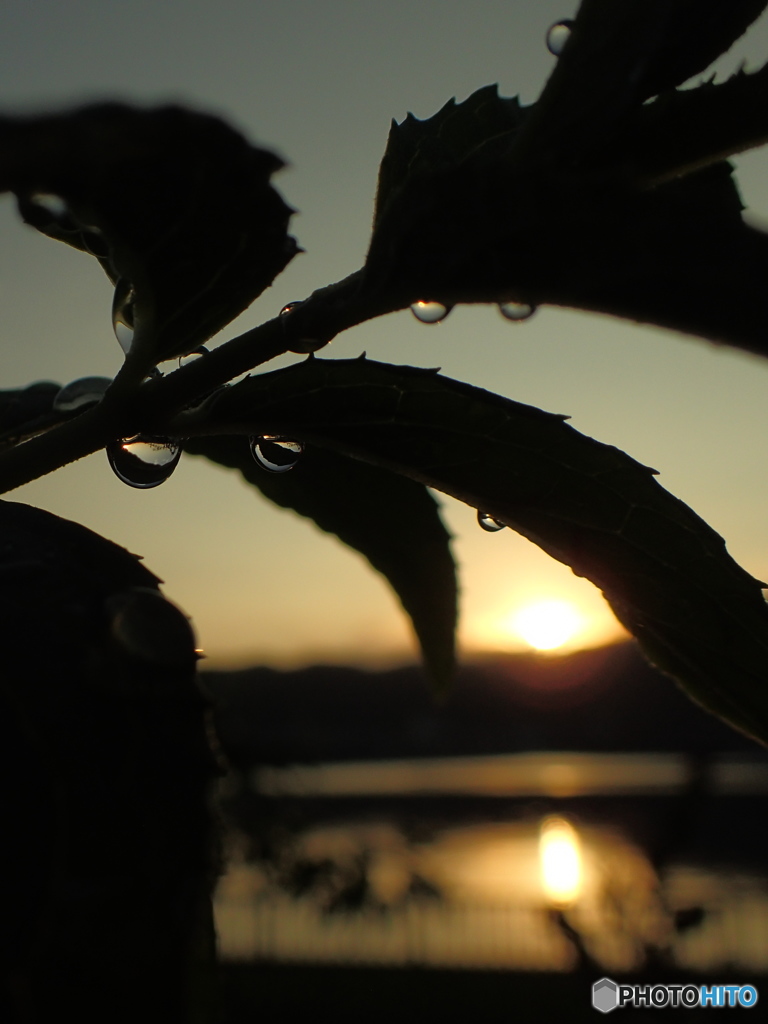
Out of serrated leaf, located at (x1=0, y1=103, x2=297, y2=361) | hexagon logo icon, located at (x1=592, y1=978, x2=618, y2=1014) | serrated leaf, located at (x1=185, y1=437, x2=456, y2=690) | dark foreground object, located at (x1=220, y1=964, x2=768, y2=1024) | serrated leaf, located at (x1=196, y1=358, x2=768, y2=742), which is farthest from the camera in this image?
dark foreground object, located at (x1=220, y1=964, x2=768, y2=1024)

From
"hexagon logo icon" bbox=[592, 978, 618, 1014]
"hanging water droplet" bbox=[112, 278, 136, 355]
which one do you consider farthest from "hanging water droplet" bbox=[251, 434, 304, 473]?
"hexagon logo icon" bbox=[592, 978, 618, 1014]

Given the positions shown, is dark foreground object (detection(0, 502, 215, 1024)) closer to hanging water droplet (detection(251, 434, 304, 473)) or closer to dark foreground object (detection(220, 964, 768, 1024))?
hanging water droplet (detection(251, 434, 304, 473))

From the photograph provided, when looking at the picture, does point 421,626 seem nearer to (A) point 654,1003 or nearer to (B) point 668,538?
(B) point 668,538

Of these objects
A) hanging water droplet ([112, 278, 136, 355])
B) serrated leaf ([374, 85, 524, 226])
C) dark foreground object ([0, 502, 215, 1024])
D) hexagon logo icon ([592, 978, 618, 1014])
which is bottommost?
dark foreground object ([0, 502, 215, 1024])

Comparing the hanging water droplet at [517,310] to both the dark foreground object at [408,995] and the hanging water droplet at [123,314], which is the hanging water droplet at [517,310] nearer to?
the hanging water droplet at [123,314]

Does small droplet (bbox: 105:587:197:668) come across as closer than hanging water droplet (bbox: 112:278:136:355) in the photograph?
Yes

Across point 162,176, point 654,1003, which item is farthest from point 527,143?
point 654,1003
